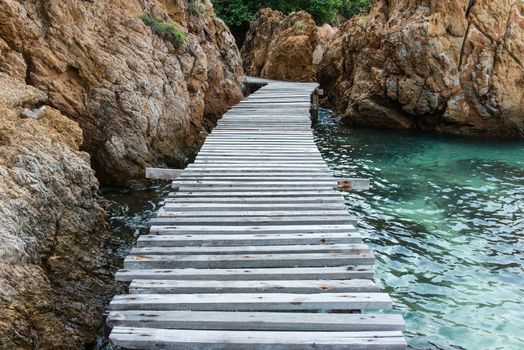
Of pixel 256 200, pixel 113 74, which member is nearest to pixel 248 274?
pixel 256 200

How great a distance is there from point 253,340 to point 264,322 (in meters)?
0.26

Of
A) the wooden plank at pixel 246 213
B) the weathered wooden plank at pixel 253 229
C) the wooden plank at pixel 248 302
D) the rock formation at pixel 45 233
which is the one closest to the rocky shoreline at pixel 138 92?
the rock formation at pixel 45 233

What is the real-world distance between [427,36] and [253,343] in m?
16.9

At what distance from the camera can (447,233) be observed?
9398 millimetres

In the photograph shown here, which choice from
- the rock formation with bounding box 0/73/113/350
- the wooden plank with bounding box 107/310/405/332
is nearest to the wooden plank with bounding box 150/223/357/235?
the rock formation with bounding box 0/73/113/350

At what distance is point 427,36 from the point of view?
17734 millimetres

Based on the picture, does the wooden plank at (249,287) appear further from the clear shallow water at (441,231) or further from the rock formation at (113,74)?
the rock formation at (113,74)

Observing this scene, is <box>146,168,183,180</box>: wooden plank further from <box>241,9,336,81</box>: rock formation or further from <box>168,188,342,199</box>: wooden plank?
<box>241,9,336,81</box>: rock formation

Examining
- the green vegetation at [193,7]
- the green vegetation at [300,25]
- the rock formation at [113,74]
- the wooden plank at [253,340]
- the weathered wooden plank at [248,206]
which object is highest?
the green vegetation at [300,25]

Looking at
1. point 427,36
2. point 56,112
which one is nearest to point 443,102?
point 427,36

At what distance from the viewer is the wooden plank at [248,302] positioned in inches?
171

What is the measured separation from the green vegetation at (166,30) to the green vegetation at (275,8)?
55.6 feet

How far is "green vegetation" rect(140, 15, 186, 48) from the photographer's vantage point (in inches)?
487

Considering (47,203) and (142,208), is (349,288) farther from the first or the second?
(142,208)
